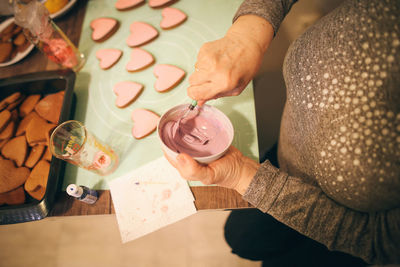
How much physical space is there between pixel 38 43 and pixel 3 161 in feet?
1.79

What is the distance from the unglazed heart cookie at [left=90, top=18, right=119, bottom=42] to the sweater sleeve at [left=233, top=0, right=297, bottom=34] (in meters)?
0.69

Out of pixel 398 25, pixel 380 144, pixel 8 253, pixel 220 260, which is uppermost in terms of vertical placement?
pixel 398 25

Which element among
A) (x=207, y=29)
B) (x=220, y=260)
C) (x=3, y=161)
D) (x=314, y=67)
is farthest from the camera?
(x=220, y=260)

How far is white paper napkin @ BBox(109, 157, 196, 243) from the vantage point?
0.85m

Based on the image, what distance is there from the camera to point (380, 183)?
22.5 inches

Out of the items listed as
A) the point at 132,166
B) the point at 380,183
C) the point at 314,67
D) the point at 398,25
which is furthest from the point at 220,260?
the point at 398,25

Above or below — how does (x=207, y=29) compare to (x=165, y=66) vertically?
above

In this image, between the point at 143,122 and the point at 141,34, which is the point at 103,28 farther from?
the point at 143,122

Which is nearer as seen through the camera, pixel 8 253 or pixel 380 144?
pixel 380 144

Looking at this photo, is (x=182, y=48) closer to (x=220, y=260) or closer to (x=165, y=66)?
(x=165, y=66)

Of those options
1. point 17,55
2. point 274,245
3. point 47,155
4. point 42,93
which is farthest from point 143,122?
point 274,245

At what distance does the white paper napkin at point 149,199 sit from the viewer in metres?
0.85

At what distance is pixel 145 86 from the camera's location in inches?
41.9

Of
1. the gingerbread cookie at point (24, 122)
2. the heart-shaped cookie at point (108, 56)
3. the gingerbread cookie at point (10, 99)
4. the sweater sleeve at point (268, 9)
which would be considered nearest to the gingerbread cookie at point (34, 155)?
the gingerbread cookie at point (24, 122)
